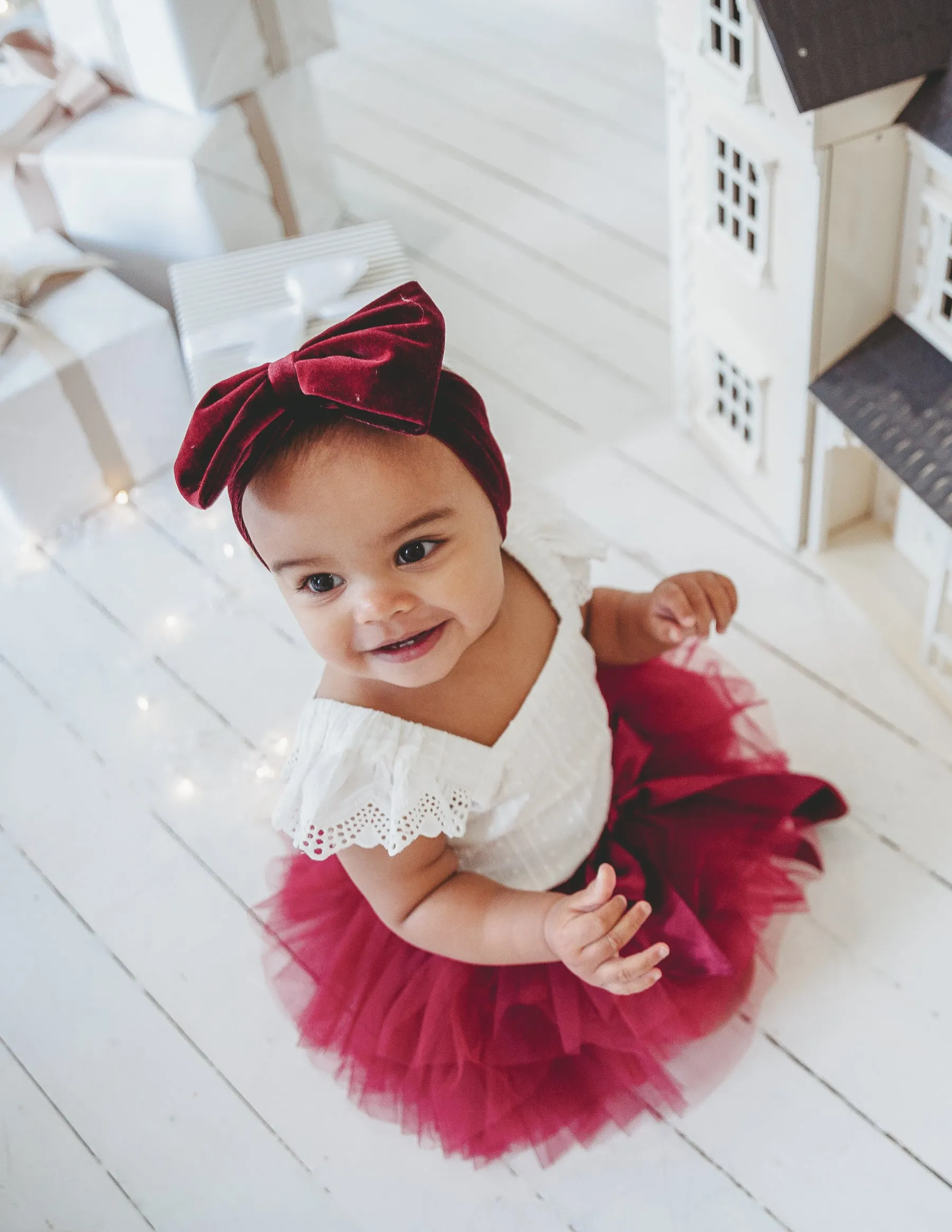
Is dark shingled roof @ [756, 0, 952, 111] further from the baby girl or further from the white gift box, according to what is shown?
the white gift box

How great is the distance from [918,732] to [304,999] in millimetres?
677

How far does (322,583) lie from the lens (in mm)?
857

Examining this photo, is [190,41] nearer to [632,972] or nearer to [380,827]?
[380,827]

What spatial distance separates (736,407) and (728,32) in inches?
17.5

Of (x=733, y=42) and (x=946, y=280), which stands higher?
(x=733, y=42)

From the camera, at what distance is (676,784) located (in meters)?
1.16

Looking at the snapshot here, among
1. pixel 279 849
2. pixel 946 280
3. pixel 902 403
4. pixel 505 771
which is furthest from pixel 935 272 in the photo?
pixel 279 849

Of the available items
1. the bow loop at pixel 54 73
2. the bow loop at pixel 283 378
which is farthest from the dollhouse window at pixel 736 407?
the bow loop at pixel 54 73

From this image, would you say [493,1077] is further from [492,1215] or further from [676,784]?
[676,784]

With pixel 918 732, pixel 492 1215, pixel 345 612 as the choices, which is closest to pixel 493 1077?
pixel 492 1215

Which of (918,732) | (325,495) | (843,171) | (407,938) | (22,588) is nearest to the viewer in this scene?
(325,495)

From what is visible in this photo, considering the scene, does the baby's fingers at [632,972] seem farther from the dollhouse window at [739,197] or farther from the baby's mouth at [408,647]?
the dollhouse window at [739,197]

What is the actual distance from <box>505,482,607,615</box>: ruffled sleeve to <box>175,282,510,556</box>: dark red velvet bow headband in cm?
23

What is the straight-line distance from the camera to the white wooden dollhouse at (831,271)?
3.57 feet
